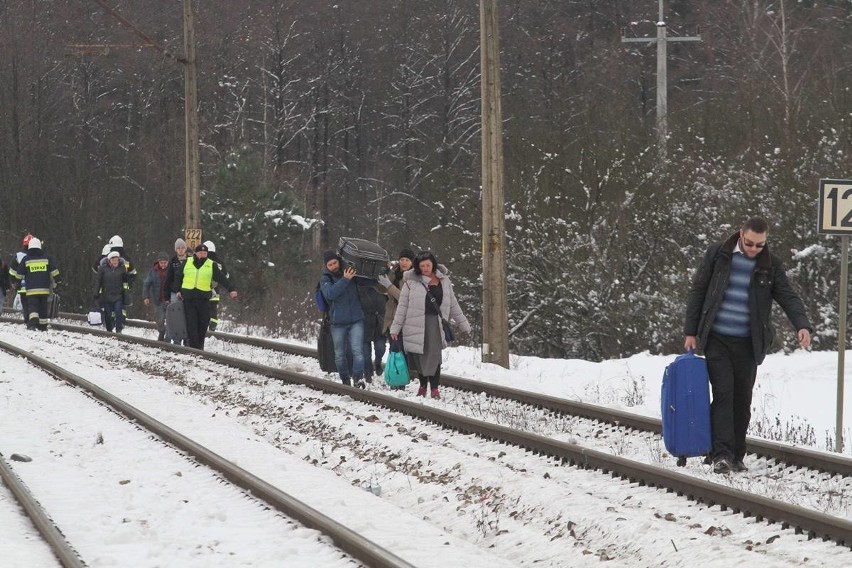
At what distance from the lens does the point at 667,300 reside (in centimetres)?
2372

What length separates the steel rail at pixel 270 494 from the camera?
6598mm

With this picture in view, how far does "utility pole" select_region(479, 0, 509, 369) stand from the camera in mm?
17812

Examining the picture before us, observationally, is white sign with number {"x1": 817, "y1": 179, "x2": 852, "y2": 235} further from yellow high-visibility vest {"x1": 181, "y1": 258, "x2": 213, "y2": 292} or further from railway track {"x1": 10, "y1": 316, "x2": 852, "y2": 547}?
yellow high-visibility vest {"x1": 181, "y1": 258, "x2": 213, "y2": 292}

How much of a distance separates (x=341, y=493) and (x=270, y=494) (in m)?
0.70

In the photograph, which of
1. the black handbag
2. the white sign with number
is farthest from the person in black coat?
the white sign with number

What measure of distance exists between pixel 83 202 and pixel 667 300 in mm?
22749

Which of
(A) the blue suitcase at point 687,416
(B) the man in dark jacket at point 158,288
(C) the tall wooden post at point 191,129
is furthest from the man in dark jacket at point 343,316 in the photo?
(C) the tall wooden post at point 191,129

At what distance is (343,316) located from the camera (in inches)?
587

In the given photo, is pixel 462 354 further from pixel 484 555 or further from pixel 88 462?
pixel 484 555

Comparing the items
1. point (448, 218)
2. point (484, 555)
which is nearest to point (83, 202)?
point (448, 218)

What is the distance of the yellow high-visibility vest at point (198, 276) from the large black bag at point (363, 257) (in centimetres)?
540

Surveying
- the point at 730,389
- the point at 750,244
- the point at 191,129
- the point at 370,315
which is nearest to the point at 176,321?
the point at 370,315

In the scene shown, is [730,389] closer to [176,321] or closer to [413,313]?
[413,313]

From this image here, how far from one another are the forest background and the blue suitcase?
11.8m
